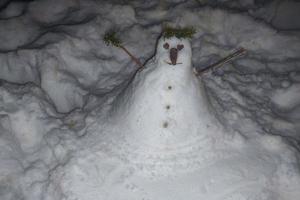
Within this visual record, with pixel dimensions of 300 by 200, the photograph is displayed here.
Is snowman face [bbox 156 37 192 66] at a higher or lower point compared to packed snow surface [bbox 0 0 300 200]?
higher

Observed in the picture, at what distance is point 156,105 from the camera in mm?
2209

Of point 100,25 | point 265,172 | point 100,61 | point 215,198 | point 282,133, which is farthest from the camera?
point 100,25

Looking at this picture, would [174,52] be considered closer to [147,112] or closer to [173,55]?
[173,55]

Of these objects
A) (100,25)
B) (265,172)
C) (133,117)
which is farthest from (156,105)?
(100,25)

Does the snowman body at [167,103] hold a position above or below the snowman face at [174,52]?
below

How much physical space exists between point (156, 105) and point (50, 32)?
1.44 metres

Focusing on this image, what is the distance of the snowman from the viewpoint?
7.12ft

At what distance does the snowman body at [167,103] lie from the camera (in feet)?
7.12

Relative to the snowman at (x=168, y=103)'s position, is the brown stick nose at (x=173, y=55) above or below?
above

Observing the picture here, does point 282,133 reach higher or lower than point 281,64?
lower

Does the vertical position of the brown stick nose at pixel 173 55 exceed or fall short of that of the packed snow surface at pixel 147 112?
it exceeds it

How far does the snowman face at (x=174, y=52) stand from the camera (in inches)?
84.4

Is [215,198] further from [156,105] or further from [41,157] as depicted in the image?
[41,157]

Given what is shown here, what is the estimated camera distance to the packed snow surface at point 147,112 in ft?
7.27
